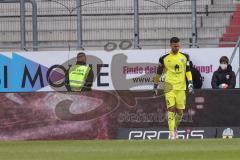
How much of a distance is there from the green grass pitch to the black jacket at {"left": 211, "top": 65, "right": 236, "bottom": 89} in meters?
5.60

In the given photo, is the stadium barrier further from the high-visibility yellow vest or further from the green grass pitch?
the green grass pitch

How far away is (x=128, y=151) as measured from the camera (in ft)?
38.5

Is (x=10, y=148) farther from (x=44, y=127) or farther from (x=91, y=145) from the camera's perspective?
(x=44, y=127)

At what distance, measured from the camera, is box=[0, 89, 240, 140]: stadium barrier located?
16438 mm

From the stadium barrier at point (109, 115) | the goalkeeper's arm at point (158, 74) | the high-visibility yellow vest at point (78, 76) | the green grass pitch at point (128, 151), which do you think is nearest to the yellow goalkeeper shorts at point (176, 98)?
the goalkeeper's arm at point (158, 74)

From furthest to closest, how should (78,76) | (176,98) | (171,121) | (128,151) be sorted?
(78,76) → (176,98) → (171,121) → (128,151)

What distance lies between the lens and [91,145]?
43.1ft

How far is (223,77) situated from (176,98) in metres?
3.78

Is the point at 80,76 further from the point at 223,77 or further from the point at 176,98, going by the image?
the point at 176,98

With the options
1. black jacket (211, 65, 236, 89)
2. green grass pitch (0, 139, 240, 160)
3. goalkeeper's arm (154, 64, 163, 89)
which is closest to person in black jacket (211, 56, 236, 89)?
black jacket (211, 65, 236, 89)

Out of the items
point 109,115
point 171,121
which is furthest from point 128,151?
point 109,115

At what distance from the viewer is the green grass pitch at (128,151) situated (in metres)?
10.9

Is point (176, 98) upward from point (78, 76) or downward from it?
downward

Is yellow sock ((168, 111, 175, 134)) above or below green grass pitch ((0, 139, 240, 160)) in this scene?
above
